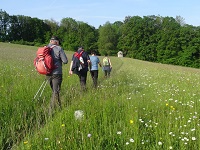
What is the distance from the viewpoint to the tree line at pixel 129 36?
6961 cm

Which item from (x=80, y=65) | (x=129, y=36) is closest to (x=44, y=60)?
(x=80, y=65)

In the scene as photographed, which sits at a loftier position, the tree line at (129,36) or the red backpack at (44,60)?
the tree line at (129,36)

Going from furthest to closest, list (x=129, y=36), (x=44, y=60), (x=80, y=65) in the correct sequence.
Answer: (x=129, y=36), (x=80, y=65), (x=44, y=60)

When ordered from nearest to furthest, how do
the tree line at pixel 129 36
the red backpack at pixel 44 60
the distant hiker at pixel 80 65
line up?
1. the red backpack at pixel 44 60
2. the distant hiker at pixel 80 65
3. the tree line at pixel 129 36

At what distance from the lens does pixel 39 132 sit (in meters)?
3.73

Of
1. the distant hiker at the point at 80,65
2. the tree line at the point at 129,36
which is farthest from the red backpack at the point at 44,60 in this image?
the tree line at the point at 129,36

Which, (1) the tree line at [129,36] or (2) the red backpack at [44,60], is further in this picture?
(1) the tree line at [129,36]

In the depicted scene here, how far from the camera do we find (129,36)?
3066 inches

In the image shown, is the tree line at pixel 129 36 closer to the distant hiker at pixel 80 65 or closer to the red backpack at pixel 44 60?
the distant hiker at pixel 80 65

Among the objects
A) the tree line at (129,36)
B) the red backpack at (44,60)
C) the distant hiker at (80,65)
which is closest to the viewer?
the red backpack at (44,60)

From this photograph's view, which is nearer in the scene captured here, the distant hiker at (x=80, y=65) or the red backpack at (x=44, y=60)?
the red backpack at (x=44, y=60)

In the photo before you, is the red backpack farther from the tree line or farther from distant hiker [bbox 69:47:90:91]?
the tree line

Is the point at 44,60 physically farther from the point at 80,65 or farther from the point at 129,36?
the point at 129,36

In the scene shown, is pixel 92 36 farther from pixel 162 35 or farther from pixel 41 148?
pixel 41 148
